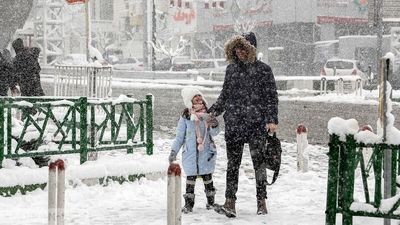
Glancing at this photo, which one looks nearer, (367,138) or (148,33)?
(367,138)

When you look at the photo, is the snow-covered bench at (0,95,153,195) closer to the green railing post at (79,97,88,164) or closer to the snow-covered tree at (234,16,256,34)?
the green railing post at (79,97,88,164)

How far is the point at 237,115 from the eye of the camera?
776 cm

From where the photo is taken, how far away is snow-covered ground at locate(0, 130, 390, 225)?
784 centimetres

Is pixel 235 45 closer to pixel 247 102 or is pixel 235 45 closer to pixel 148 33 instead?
pixel 247 102

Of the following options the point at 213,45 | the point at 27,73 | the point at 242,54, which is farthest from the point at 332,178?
the point at 213,45

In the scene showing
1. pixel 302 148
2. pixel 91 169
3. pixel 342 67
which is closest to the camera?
pixel 91 169

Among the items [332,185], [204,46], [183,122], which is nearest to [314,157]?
[183,122]

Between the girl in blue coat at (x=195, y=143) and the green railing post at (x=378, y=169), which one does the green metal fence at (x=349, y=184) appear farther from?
the girl in blue coat at (x=195, y=143)

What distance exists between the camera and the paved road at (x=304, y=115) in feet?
59.5

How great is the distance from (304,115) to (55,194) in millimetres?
15957

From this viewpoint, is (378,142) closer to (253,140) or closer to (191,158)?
(253,140)

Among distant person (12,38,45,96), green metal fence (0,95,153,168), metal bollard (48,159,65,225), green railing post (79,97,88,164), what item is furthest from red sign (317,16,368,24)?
metal bollard (48,159,65,225)

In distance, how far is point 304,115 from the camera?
21828 millimetres

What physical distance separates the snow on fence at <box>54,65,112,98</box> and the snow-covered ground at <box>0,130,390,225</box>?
157 inches
